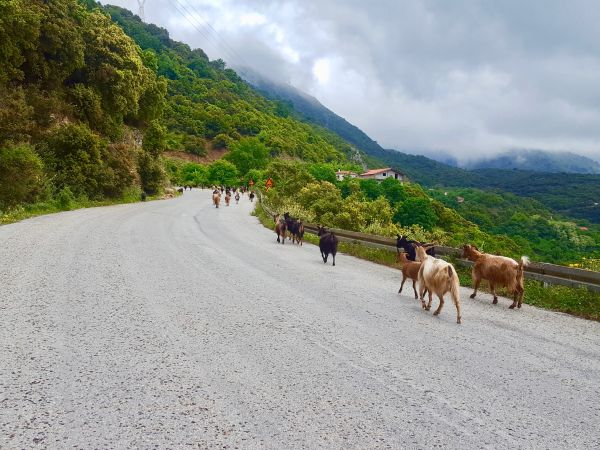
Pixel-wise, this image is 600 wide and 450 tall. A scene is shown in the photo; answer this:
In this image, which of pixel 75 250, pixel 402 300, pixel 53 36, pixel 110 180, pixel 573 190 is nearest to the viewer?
pixel 402 300

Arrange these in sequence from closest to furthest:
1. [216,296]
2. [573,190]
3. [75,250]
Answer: [216,296]
[75,250]
[573,190]

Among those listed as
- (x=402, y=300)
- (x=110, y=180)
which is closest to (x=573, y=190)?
(x=110, y=180)

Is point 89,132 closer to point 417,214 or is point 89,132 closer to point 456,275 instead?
point 456,275

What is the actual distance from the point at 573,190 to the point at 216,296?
576 ft

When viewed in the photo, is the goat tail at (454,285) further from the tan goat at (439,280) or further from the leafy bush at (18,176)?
the leafy bush at (18,176)

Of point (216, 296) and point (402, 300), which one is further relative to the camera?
point (402, 300)

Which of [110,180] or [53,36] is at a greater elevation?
[53,36]

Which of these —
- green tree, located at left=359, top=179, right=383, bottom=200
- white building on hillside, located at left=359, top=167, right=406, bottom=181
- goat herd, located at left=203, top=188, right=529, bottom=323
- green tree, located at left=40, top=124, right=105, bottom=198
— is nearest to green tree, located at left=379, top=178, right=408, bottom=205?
green tree, located at left=359, top=179, right=383, bottom=200

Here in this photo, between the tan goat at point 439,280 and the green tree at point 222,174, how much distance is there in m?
112

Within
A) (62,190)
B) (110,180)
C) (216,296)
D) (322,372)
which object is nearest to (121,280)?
(216,296)

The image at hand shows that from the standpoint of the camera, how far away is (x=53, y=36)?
3133 centimetres

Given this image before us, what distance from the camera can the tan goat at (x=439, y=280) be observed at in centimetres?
710

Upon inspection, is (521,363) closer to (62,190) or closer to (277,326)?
(277,326)

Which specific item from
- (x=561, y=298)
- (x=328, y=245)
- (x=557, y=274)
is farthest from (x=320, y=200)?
(x=561, y=298)
